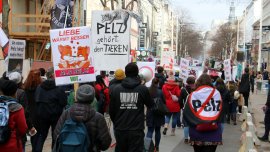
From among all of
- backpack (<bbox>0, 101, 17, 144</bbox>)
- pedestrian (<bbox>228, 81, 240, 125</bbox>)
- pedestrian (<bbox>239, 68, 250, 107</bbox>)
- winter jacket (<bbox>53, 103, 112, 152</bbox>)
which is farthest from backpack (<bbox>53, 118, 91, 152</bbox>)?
pedestrian (<bbox>239, 68, 250, 107</bbox>)

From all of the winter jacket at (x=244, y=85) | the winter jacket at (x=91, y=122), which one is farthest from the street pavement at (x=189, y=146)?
the winter jacket at (x=91, y=122)

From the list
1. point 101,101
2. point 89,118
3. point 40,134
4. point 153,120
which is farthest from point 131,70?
point 101,101

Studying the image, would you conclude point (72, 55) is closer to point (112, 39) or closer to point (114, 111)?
point (114, 111)

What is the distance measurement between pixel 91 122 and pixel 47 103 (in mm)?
3461

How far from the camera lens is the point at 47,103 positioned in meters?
8.45

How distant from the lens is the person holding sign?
22.5ft

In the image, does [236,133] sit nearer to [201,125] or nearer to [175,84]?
[175,84]

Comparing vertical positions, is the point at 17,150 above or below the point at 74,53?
below

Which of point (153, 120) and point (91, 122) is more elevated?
point (91, 122)

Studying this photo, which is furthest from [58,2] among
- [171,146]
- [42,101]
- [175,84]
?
[42,101]

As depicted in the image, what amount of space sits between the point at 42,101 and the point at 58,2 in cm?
915

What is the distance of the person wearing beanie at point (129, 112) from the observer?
682 cm

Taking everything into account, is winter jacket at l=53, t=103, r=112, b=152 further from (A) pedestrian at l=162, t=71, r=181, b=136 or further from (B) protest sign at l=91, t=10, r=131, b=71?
(A) pedestrian at l=162, t=71, r=181, b=136

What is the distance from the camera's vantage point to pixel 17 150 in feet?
19.0
